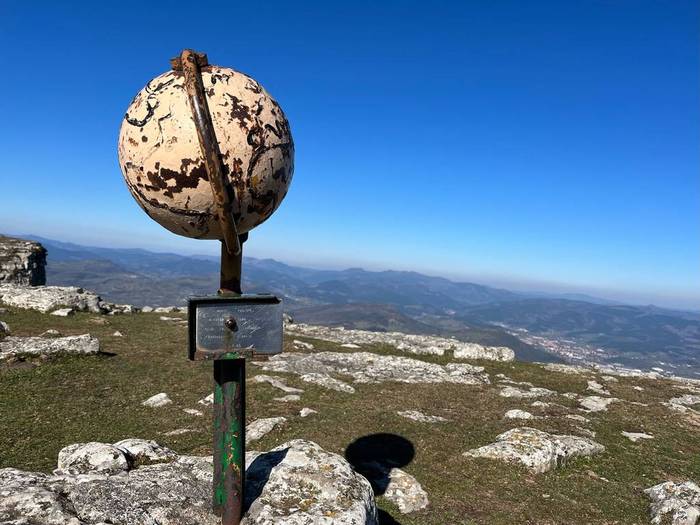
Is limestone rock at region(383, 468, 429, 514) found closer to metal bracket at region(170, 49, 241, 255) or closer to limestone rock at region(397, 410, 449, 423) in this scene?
limestone rock at region(397, 410, 449, 423)

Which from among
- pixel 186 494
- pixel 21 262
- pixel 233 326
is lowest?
pixel 186 494

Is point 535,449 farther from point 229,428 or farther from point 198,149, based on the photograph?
point 198,149

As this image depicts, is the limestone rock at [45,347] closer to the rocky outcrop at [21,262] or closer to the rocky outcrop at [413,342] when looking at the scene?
the rocky outcrop at [413,342]

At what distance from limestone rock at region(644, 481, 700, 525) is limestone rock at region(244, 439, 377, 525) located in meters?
7.44

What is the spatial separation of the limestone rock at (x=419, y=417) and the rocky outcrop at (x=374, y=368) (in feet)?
14.4

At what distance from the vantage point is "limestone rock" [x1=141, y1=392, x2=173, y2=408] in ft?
50.7

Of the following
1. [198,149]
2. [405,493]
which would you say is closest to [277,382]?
[405,493]

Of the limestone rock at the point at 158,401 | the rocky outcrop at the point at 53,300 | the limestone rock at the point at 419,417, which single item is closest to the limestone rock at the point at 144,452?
the limestone rock at the point at 158,401

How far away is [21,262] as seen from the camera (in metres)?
35.1

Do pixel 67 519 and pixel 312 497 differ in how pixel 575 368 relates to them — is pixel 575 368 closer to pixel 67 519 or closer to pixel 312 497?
pixel 312 497

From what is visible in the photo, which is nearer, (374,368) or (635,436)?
(635,436)

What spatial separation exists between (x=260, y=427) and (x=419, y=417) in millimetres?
5844

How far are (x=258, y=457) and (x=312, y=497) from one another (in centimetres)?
169

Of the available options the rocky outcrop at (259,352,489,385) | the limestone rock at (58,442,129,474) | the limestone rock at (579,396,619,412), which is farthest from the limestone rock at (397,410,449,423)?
the limestone rock at (58,442,129,474)
